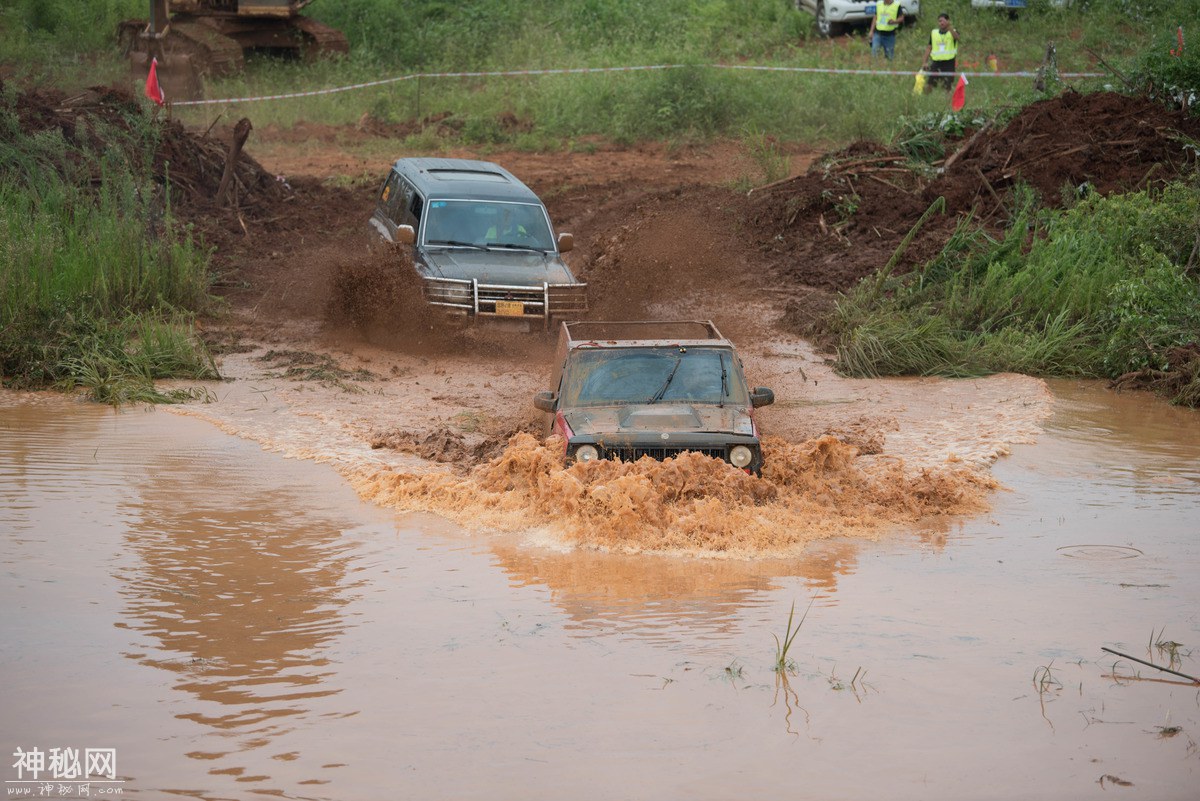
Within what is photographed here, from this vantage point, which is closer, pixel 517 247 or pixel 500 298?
pixel 500 298

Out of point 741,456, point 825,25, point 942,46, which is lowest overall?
point 741,456

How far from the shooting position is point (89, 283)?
48.0 feet

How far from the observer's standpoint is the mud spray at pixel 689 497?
29.8 ft

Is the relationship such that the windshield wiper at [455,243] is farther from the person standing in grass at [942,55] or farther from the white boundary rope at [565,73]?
the person standing in grass at [942,55]

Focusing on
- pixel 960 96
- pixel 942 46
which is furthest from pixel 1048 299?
pixel 942 46

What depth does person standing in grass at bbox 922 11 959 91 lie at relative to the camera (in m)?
24.9

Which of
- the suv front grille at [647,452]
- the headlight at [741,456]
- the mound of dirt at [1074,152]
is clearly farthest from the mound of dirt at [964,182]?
the suv front grille at [647,452]

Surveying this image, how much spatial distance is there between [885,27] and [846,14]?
282cm

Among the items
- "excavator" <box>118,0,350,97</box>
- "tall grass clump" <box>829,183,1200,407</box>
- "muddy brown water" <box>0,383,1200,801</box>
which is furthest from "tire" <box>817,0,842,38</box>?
"muddy brown water" <box>0,383,1200,801</box>

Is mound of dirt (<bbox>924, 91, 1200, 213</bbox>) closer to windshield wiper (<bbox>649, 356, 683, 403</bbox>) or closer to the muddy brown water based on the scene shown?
the muddy brown water

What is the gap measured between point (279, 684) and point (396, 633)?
0.92 metres

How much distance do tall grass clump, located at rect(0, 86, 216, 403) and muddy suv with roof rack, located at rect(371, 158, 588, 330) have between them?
2.56 metres

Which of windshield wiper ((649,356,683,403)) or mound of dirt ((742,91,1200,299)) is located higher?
mound of dirt ((742,91,1200,299))

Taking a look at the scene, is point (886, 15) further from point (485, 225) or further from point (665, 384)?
point (665, 384)
